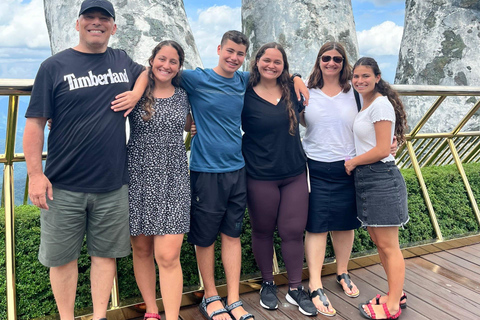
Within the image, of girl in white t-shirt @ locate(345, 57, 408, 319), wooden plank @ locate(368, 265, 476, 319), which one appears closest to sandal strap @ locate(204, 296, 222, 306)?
girl in white t-shirt @ locate(345, 57, 408, 319)

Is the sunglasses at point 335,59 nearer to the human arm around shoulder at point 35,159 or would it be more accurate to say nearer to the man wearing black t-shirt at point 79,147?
the man wearing black t-shirt at point 79,147

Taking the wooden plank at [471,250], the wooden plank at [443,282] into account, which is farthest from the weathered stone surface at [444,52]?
the wooden plank at [443,282]

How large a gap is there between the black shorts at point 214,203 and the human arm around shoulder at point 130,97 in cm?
50

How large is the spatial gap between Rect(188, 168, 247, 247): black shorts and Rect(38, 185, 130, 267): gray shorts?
1.21 feet

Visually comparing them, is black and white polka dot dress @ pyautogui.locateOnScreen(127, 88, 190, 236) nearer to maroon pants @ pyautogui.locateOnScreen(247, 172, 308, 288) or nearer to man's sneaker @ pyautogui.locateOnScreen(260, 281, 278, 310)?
maroon pants @ pyautogui.locateOnScreen(247, 172, 308, 288)

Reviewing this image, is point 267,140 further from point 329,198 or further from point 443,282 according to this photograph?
point 443,282

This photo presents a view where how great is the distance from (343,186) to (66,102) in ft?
5.25

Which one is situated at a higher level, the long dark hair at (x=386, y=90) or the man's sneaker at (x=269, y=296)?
the long dark hair at (x=386, y=90)

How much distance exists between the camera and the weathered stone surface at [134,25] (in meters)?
3.64

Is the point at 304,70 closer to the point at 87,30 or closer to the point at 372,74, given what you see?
the point at 372,74

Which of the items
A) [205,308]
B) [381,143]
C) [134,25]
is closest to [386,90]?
[381,143]

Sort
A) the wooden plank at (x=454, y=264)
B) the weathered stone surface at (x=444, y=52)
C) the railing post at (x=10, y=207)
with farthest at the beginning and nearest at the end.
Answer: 1. the weathered stone surface at (x=444, y=52)
2. the wooden plank at (x=454, y=264)
3. the railing post at (x=10, y=207)

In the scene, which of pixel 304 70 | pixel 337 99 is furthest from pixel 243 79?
pixel 304 70

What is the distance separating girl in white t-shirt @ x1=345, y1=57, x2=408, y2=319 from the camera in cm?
227
